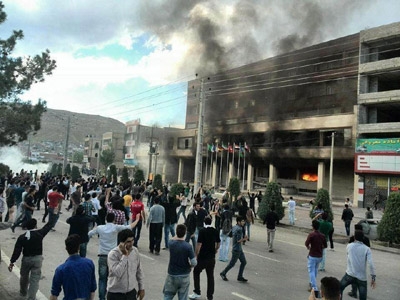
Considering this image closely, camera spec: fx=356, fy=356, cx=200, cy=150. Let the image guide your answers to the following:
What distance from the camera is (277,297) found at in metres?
6.31

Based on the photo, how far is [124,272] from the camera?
3789mm

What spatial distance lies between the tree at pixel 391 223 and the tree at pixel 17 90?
52.0 ft

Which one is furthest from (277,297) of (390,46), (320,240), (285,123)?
(285,123)

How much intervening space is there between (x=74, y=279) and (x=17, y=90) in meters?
15.5

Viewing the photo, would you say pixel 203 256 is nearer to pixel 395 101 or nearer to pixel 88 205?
pixel 88 205

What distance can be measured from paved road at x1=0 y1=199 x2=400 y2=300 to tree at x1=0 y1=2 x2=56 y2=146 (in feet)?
20.4

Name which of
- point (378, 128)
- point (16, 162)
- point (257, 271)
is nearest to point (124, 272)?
point (257, 271)

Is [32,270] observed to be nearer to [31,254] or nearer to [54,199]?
[31,254]

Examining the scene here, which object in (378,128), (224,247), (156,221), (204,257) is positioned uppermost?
(378,128)

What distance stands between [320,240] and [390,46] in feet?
104

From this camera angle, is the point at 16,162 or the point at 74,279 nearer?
the point at 74,279

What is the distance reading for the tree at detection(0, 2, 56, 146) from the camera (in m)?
15.6

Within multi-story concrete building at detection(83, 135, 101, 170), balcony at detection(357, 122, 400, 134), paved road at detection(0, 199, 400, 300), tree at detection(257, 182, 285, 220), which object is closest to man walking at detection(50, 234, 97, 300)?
paved road at detection(0, 199, 400, 300)

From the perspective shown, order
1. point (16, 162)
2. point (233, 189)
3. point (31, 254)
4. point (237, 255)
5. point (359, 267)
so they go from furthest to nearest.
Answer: point (16, 162) → point (233, 189) → point (237, 255) → point (359, 267) → point (31, 254)
